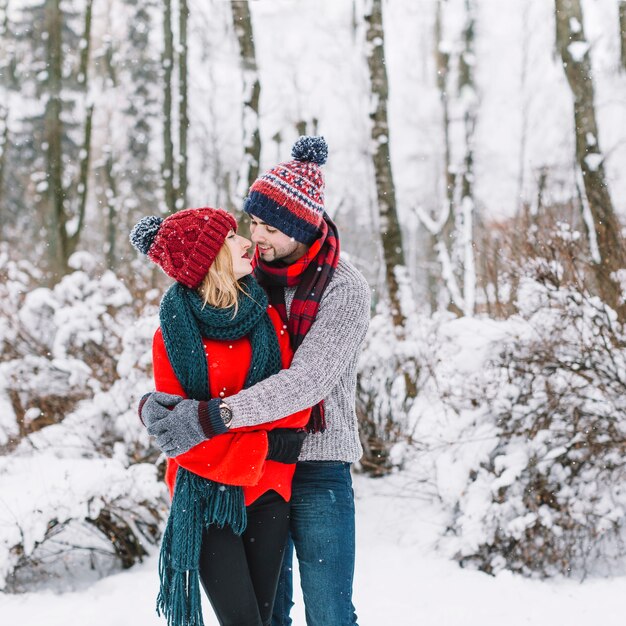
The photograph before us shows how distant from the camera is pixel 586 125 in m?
5.91

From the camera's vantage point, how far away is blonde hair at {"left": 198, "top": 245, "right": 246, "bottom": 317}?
199 centimetres

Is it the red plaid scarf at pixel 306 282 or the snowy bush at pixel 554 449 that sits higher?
the red plaid scarf at pixel 306 282

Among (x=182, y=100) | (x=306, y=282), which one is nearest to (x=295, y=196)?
(x=306, y=282)

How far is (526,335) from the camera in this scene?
12.6 ft

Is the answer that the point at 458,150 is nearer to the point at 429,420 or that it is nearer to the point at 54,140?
the point at 54,140

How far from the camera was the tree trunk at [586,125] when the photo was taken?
15.1 ft

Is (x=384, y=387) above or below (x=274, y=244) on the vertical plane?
below

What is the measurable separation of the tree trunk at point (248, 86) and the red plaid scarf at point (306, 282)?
14.1 ft

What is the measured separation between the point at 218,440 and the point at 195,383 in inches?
7.3

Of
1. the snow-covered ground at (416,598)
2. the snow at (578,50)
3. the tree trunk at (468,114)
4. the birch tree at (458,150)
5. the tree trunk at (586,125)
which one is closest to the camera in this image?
the snow-covered ground at (416,598)

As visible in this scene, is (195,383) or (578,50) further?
(578,50)

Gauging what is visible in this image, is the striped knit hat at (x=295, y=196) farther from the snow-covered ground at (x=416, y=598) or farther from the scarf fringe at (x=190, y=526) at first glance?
the snow-covered ground at (x=416, y=598)

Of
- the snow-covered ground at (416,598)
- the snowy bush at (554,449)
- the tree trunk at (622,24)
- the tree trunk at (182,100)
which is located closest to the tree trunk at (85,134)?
the tree trunk at (182,100)

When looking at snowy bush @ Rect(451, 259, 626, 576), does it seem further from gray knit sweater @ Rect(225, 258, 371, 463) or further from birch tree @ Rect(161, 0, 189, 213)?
birch tree @ Rect(161, 0, 189, 213)
